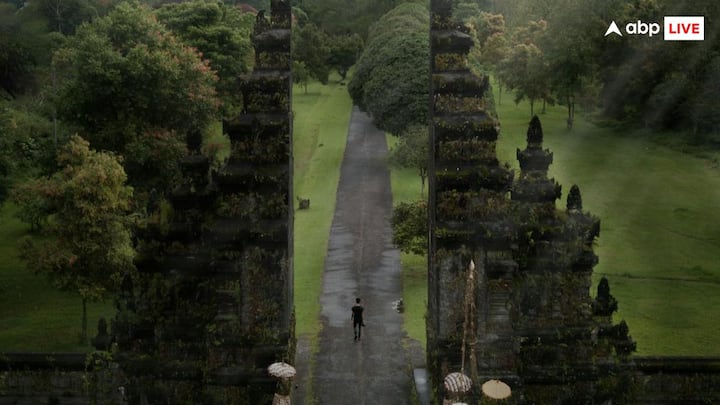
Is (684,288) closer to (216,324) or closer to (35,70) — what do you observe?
(216,324)

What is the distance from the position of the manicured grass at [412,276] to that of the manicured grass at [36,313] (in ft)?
44.6

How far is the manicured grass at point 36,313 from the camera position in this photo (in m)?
35.5

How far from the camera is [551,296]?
957 inches

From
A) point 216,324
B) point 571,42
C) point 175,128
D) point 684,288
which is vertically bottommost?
point 684,288

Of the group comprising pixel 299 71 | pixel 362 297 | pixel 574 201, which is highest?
pixel 299 71

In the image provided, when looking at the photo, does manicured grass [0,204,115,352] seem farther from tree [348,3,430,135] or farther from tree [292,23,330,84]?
tree [292,23,330,84]

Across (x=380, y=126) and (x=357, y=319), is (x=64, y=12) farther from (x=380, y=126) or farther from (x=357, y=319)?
(x=357, y=319)

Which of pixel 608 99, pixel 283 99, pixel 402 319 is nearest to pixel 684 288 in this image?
pixel 402 319

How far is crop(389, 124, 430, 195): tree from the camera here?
2148 inches

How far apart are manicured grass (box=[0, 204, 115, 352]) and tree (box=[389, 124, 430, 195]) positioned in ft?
72.5

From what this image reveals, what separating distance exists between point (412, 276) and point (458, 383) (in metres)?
19.8

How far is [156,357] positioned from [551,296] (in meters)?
11.5

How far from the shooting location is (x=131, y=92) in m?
45.7

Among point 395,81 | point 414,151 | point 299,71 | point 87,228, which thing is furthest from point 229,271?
point 299,71
